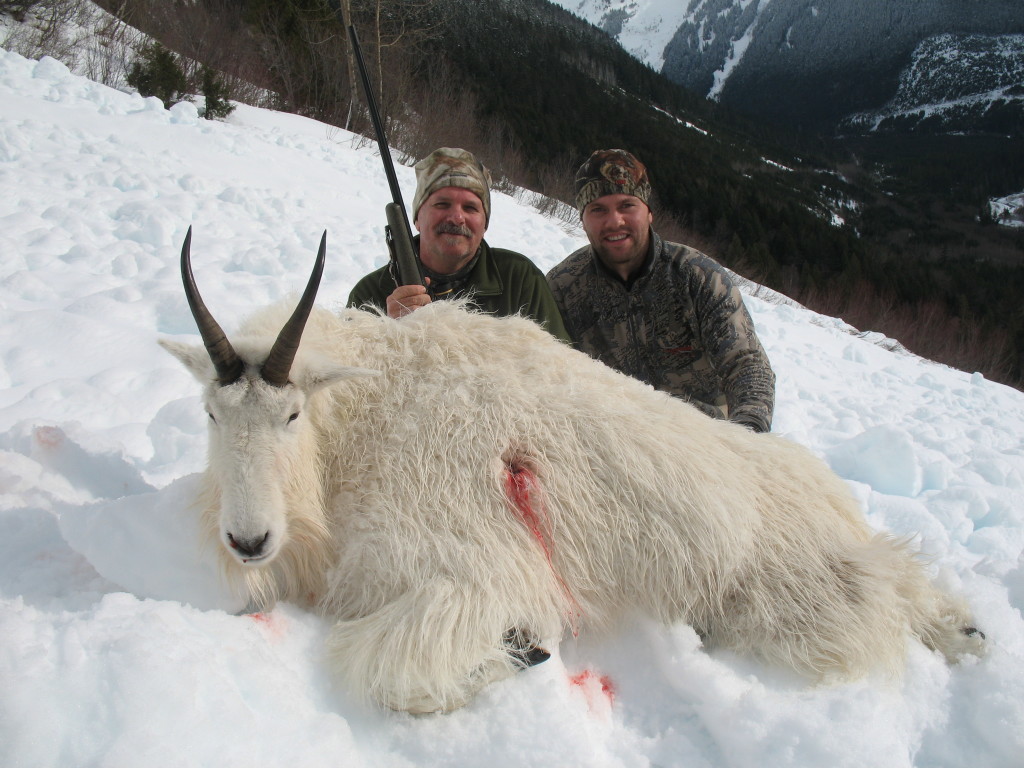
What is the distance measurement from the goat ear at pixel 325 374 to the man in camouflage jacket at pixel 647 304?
2.34 metres

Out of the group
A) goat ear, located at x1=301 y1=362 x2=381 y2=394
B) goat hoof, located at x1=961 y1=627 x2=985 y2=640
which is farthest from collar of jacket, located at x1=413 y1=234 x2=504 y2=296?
goat hoof, located at x1=961 y1=627 x2=985 y2=640

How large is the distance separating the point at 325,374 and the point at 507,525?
812mm

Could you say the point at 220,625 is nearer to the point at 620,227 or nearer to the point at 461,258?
the point at 461,258

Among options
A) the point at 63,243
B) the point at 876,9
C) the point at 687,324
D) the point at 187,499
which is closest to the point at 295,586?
the point at 187,499

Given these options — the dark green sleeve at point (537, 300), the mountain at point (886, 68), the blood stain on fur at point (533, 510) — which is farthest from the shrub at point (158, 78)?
the mountain at point (886, 68)

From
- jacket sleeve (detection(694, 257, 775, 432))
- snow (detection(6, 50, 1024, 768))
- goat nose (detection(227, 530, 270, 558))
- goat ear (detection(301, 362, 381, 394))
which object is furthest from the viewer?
jacket sleeve (detection(694, 257, 775, 432))

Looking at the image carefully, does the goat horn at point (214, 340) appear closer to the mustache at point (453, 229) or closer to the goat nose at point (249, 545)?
the goat nose at point (249, 545)

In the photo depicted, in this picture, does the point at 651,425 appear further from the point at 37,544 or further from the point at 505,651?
the point at 37,544

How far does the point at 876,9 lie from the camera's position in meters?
114

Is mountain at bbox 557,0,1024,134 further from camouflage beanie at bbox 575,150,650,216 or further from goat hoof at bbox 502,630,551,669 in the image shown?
goat hoof at bbox 502,630,551,669

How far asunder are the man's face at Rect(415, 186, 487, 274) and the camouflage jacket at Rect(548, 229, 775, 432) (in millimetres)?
992

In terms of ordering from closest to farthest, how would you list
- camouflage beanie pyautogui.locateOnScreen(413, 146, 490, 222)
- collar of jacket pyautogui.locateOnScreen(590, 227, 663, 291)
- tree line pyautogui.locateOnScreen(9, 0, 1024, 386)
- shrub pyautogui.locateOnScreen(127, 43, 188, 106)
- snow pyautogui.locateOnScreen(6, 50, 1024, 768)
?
1. snow pyautogui.locateOnScreen(6, 50, 1024, 768)
2. camouflage beanie pyautogui.locateOnScreen(413, 146, 490, 222)
3. collar of jacket pyautogui.locateOnScreen(590, 227, 663, 291)
4. shrub pyautogui.locateOnScreen(127, 43, 188, 106)
5. tree line pyautogui.locateOnScreen(9, 0, 1024, 386)

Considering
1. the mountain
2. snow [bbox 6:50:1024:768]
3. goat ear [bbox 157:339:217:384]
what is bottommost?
snow [bbox 6:50:1024:768]

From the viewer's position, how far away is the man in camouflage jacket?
155 inches
